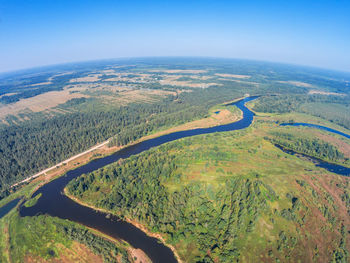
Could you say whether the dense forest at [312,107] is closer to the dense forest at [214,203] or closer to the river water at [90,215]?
the dense forest at [214,203]

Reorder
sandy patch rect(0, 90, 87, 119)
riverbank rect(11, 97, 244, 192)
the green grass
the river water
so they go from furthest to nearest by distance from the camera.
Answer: sandy patch rect(0, 90, 87, 119)
riverbank rect(11, 97, 244, 192)
the green grass
the river water

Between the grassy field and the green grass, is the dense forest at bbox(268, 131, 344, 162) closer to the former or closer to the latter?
the grassy field

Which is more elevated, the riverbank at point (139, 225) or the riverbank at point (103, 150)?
the riverbank at point (103, 150)

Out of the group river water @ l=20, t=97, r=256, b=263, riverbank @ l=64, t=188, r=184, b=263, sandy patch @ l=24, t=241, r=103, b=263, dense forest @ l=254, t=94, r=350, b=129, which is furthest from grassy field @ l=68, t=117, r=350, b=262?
dense forest @ l=254, t=94, r=350, b=129

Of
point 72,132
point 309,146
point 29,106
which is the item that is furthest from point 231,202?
point 29,106

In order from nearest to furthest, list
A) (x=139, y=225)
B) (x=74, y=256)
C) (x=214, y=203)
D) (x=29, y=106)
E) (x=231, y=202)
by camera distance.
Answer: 1. (x=74, y=256)
2. (x=139, y=225)
3. (x=231, y=202)
4. (x=214, y=203)
5. (x=29, y=106)

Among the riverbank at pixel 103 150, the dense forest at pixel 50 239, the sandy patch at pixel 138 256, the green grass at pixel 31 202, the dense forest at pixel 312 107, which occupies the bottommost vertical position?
the sandy patch at pixel 138 256

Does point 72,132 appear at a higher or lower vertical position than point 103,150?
higher

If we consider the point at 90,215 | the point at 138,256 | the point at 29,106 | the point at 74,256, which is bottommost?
the point at 138,256

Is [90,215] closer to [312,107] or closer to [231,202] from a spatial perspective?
[231,202]

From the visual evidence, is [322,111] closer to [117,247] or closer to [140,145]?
[140,145]

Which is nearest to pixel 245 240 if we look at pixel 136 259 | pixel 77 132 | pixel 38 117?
pixel 136 259

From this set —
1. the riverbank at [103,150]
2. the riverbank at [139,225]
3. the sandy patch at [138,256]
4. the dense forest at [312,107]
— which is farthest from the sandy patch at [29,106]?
the dense forest at [312,107]
